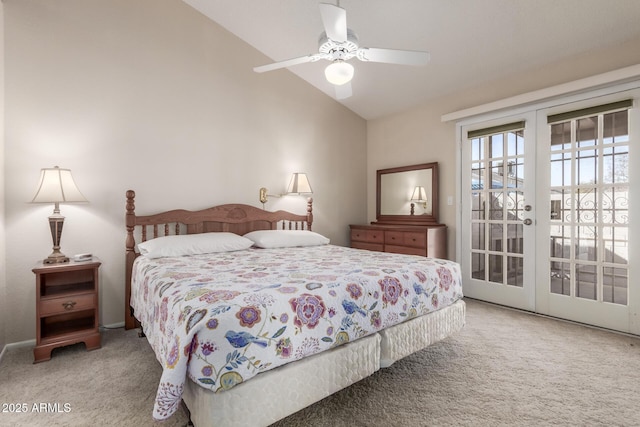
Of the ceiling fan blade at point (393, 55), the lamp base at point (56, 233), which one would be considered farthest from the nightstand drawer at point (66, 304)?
the ceiling fan blade at point (393, 55)

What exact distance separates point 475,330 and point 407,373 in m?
1.09

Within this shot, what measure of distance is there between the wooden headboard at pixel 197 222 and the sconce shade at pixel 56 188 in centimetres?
46

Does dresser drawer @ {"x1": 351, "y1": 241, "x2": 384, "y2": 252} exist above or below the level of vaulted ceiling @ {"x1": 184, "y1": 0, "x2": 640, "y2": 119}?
below

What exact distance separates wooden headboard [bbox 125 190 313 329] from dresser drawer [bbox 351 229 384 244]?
0.71 metres

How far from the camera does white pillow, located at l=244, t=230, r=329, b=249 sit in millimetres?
3242

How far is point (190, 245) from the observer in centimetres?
274

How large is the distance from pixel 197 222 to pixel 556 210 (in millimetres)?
3554

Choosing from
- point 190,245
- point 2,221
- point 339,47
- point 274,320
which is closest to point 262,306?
point 274,320

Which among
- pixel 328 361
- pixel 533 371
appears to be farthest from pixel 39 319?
pixel 533 371

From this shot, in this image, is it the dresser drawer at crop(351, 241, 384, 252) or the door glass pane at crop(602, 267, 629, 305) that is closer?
the door glass pane at crop(602, 267, 629, 305)

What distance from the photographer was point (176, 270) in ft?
6.75

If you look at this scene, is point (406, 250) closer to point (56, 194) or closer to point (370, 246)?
point (370, 246)

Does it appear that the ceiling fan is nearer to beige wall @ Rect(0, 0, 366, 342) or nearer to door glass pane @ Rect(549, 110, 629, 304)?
beige wall @ Rect(0, 0, 366, 342)

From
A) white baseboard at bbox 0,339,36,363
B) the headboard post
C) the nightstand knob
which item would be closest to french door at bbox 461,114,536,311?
the headboard post
